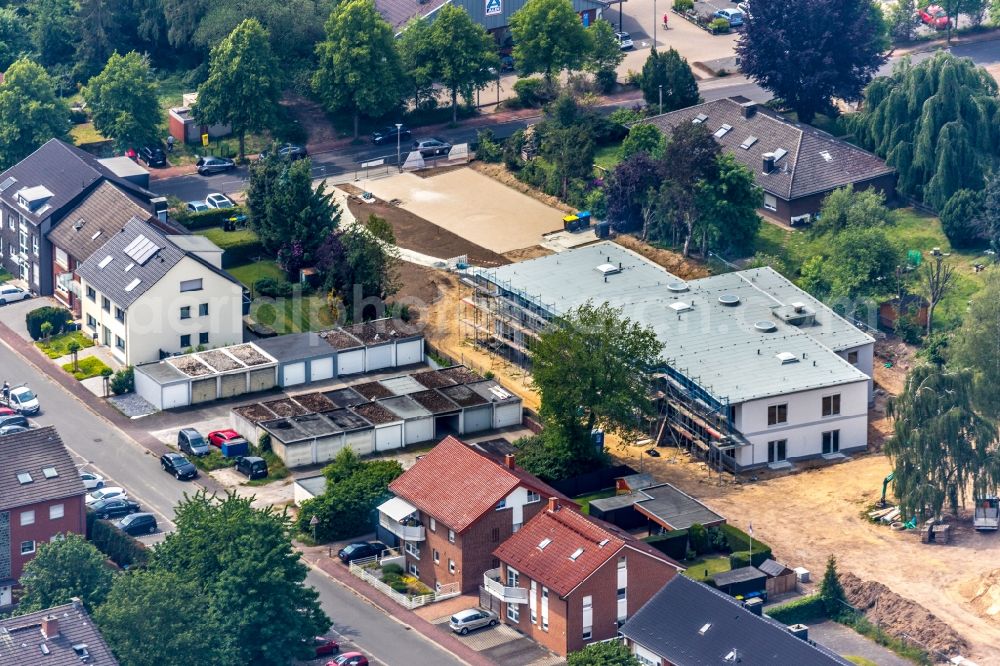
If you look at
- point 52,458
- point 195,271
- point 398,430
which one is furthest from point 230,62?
point 52,458

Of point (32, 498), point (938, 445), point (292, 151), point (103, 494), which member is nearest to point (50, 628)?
point (32, 498)

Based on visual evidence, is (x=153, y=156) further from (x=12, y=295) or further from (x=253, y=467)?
(x=253, y=467)

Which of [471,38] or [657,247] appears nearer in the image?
[657,247]

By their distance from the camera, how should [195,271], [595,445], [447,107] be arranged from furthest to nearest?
[447,107], [195,271], [595,445]

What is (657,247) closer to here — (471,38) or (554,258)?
(554,258)

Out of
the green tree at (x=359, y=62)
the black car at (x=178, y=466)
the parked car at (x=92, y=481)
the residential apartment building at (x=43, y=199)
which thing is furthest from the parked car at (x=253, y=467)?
the green tree at (x=359, y=62)

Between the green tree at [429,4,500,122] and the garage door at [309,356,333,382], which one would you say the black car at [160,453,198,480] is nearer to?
the garage door at [309,356,333,382]
